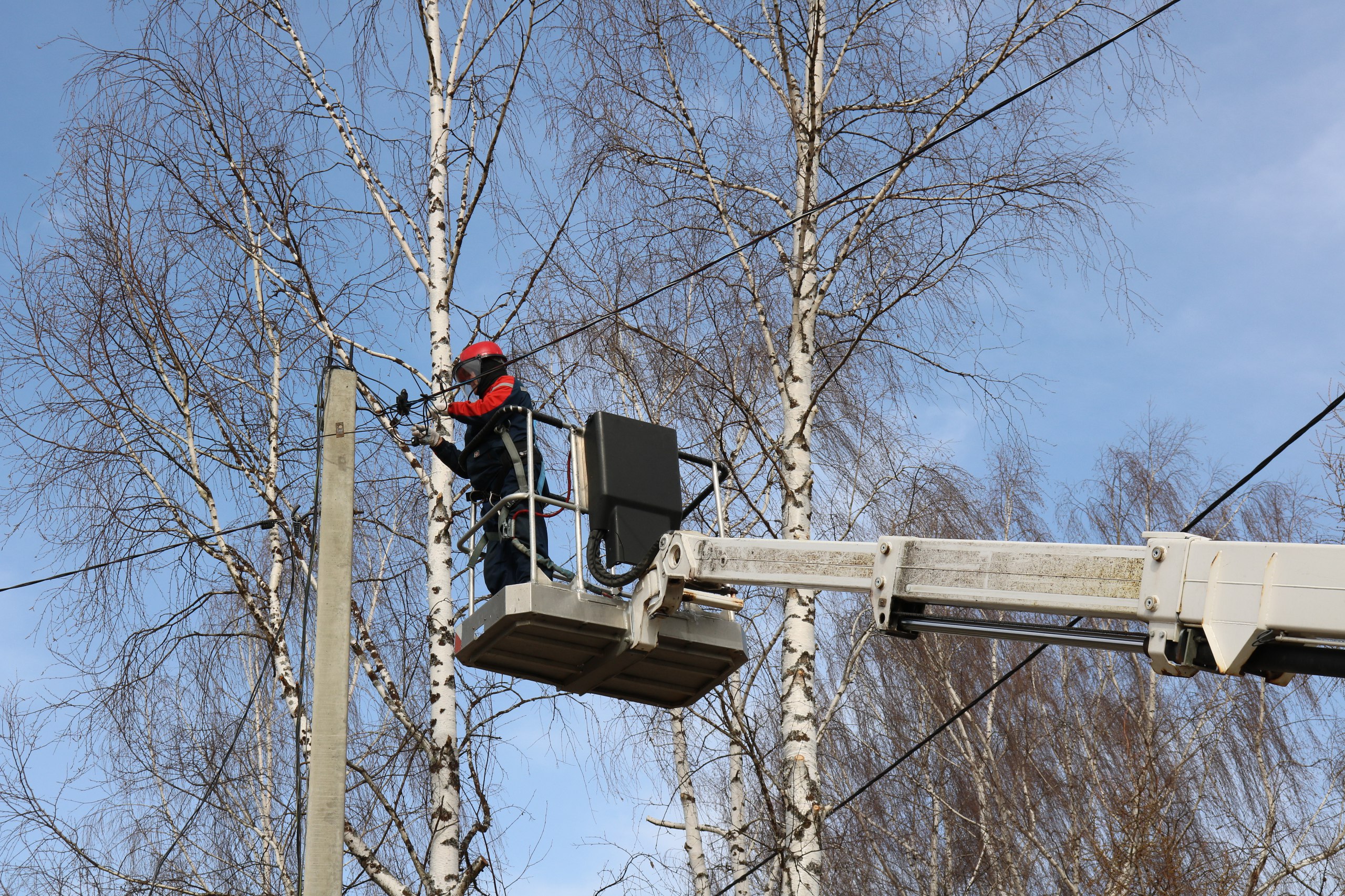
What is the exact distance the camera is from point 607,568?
23.6 feet

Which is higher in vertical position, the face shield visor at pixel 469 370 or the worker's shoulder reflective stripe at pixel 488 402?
the face shield visor at pixel 469 370

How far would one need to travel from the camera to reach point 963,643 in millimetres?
17875

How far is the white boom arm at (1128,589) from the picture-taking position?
5.40m

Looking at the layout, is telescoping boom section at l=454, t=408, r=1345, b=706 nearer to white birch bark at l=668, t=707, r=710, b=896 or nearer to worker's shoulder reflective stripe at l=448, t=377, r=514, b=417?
worker's shoulder reflective stripe at l=448, t=377, r=514, b=417

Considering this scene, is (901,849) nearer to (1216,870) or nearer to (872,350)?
(1216,870)

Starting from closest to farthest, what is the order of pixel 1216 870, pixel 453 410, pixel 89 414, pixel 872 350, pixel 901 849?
pixel 453 410
pixel 89 414
pixel 872 350
pixel 1216 870
pixel 901 849

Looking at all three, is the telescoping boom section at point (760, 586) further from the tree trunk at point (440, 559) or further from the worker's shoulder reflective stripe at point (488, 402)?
the tree trunk at point (440, 559)

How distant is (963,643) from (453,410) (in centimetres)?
1119

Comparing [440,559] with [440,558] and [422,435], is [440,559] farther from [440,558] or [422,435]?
[422,435]

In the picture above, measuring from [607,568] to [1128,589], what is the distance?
8.45ft

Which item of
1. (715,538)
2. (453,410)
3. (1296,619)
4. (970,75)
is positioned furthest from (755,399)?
(1296,619)

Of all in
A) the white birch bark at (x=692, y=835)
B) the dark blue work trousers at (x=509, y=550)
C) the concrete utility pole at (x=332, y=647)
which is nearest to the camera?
the concrete utility pole at (x=332, y=647)

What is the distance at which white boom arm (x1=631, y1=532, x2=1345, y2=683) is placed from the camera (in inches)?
213

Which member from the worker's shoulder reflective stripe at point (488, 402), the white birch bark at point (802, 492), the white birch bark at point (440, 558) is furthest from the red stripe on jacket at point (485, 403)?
the white birch bark at point (802, 492)
